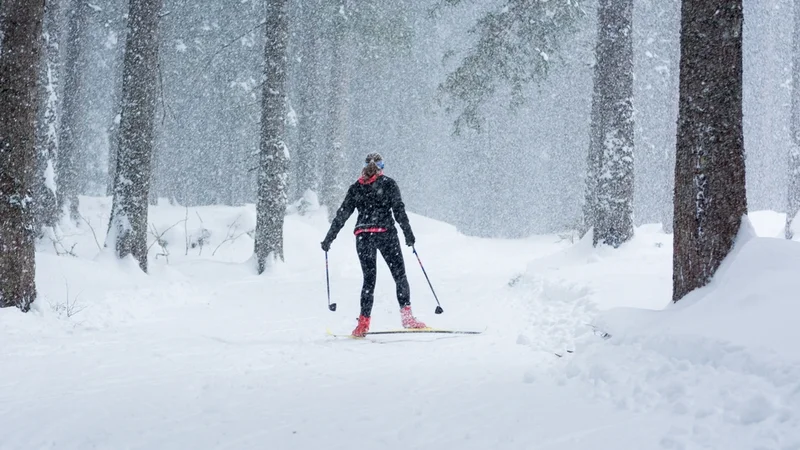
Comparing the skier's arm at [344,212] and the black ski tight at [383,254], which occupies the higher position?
the skier's arm at [344,212]

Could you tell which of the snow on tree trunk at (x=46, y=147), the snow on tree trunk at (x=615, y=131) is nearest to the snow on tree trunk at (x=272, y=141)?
the snow on tree trunk at (x=46, y=147)

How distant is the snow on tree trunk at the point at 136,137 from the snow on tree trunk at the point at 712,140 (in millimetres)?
9118

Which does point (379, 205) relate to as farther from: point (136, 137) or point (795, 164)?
point (795, 164)

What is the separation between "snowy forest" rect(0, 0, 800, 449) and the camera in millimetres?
5137

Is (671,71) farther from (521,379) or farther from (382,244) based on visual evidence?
(521,379)

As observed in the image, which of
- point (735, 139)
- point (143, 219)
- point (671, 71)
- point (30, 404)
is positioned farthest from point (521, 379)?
point (671, 71)

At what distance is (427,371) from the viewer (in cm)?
512

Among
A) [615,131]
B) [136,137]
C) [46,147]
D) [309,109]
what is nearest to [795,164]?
[615,131]

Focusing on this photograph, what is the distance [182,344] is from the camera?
6.50 metres

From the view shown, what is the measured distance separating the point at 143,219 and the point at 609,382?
30.2 feet

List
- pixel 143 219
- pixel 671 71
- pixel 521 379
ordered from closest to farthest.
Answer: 1. pixel 521 379
2. pixel 143 219
3. pixel 671 71

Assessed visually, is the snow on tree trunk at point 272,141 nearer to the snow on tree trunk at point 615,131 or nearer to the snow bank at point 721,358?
the snow on tree trunk at point 615,131

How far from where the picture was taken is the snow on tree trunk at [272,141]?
13.5m

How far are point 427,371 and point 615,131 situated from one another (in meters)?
8.12
